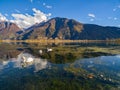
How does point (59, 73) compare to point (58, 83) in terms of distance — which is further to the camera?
point (59, 73)

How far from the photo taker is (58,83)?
3462cm

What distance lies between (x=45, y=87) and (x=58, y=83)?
311 centimetres

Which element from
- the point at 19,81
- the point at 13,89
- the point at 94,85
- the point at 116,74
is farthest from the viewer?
the point at 116,74

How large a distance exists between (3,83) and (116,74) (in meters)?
22.2

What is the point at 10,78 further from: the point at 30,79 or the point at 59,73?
Result: the point at 59,73

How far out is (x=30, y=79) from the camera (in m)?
37.5

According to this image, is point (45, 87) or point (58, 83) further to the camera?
point (58, 83)

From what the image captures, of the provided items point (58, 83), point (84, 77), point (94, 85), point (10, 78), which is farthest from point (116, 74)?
point (10, 78)

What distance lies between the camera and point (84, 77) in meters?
39.2

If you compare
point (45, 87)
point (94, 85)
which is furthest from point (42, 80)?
point (94, 85)

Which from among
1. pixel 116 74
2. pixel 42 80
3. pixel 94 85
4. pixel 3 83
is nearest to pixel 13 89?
pixel 3 83

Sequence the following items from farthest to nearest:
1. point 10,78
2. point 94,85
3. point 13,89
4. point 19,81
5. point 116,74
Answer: point 116,74
point 10,78
point 19,81
point 94,85
point 13,89

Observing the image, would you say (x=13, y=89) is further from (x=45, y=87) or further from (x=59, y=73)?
(x=59, y=73)

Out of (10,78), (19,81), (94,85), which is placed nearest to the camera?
(94,85)
